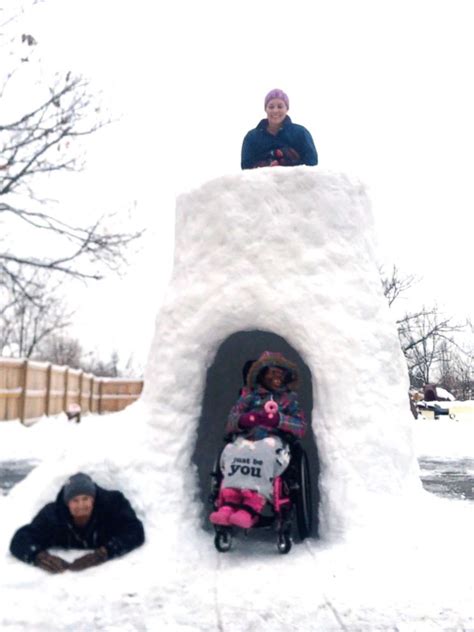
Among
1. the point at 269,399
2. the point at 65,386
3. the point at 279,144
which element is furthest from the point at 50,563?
the point at 65,386

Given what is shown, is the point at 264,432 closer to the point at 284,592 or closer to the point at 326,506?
the point at 326,506

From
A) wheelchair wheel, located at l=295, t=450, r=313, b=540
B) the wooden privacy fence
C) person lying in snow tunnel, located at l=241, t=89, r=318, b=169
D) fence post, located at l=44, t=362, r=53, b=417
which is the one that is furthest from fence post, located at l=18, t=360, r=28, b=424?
wheelchair wheel, located at l=295, t=450, r=313, b=540

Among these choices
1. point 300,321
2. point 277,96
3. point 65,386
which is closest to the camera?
point 300,321

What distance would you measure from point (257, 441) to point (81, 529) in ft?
3.78

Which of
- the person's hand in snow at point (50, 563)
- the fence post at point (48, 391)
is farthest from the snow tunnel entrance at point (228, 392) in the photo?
the fence post at point (48, 391)

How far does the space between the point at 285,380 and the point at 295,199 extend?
1295 mm

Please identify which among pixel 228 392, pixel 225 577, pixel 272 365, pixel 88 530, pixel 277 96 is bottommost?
pixel 225 577

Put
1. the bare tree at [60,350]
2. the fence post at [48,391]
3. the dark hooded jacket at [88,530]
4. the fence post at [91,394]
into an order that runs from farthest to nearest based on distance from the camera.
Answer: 1. the bare tree at [60,350]
2. the fence post at [91,394]
3. the fence post at [48,391]
4. the dark hooded jacket at [88,530]

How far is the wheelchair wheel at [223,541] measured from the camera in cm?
411

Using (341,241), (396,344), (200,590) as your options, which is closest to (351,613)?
(200,590)

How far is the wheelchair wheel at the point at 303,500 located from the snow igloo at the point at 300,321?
0.15m

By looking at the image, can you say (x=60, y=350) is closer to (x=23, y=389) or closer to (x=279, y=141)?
(x=23, y=389)

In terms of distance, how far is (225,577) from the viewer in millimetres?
3682

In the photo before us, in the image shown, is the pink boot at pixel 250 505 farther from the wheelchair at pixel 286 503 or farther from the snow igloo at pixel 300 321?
the snow igloo at pixel 300 321
